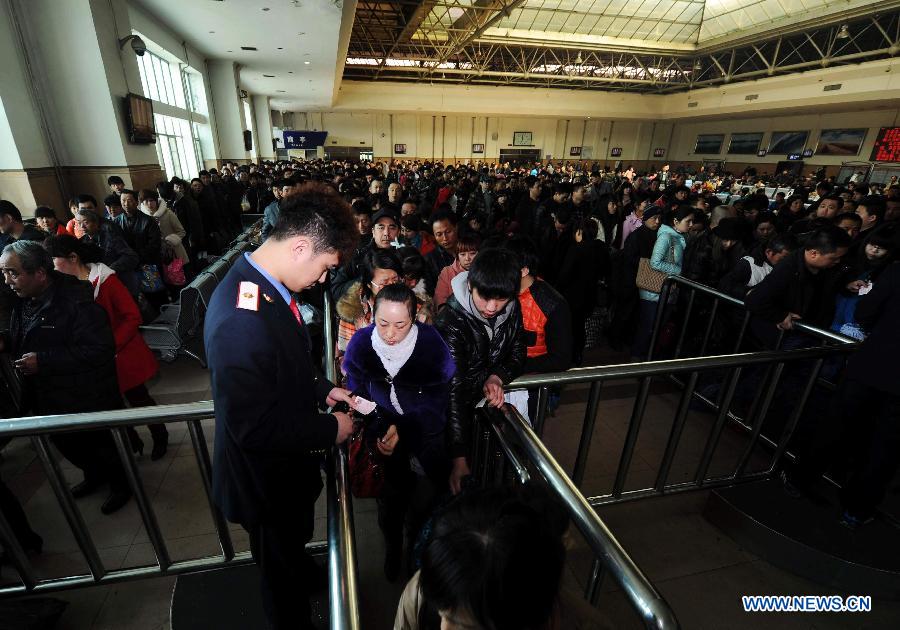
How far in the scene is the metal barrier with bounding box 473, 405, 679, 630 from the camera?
958 millimetres

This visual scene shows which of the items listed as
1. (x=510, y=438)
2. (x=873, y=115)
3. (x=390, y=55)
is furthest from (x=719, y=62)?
(x=510, y=438)

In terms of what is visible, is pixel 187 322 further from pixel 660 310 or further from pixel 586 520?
pixel 660 310

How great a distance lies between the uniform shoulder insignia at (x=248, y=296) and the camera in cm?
130

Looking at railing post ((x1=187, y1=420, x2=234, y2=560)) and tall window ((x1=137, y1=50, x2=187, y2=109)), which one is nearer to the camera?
railing post ((x1=187, y1=420, x2=234, y2=560))

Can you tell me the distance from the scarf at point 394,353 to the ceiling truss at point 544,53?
13004 millimetres

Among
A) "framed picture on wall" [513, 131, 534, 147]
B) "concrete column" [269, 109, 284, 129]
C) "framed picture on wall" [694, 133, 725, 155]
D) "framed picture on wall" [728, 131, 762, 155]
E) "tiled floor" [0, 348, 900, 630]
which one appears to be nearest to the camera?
"tiled floor" [0, 348, 900, 630]

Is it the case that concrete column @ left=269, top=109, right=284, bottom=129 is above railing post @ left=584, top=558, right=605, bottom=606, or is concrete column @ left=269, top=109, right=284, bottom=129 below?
above

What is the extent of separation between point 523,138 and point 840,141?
18302 mm

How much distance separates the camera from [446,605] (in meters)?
0.86

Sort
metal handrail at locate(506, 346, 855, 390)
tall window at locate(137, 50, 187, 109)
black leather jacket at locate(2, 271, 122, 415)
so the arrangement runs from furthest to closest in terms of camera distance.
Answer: tall window at locate(137, 50, 187, 109) → black leather jacket at locate(2, 271, 122, 415) → metal handrail at locate(506, 346, 855, 390)

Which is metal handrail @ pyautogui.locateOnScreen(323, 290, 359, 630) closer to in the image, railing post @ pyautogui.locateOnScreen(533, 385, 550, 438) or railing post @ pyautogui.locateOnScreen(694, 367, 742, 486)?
railing post @ pyautogui.locateOnScreen(533, 385, 550, 438)

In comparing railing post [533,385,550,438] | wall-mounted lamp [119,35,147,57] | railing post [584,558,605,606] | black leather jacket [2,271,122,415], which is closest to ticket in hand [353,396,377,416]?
railing post [533,385,550,438]

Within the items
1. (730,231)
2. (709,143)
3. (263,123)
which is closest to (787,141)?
(709,143)

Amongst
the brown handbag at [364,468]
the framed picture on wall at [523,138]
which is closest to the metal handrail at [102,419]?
the brown handbag at [364,468]
